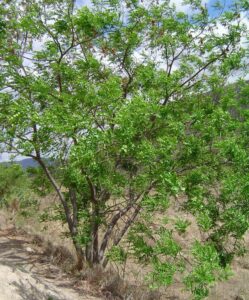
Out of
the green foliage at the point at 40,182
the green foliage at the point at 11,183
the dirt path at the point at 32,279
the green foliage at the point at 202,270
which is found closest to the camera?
the green foliage at the point at 202,270

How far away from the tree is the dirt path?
806 mm

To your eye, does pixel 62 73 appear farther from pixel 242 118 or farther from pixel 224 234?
pixel 224 234

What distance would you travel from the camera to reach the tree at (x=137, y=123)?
6441 millimetres

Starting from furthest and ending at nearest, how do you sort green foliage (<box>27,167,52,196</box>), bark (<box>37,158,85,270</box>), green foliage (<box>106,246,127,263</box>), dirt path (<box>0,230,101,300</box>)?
green foliage (<box>27,167,52,196</box>) → bark (<box>37,158,85,270</box>) → dirt path (<box>0,230,101,300</box>) → green foliage (<box>106,246,127,263</box>)

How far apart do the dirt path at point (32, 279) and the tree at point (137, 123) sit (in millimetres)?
806

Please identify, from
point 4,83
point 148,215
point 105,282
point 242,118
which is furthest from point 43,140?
point 242,118

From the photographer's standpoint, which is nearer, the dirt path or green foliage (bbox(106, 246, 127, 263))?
green foliage (bbox(106, 246, 127, 263))

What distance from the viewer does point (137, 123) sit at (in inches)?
261

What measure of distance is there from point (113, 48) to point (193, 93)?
206 centimetres

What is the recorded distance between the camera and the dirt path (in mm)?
8008

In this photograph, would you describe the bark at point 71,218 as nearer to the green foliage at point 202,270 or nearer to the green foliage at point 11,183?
the green foliage at point 202,270

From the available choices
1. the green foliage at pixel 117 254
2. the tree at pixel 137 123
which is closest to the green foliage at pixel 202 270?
the tree at pixel 137 123

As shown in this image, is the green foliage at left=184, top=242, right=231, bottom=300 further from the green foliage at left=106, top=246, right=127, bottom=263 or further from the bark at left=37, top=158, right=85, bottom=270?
the bark at left=37, top=158, right=85, bottom=270

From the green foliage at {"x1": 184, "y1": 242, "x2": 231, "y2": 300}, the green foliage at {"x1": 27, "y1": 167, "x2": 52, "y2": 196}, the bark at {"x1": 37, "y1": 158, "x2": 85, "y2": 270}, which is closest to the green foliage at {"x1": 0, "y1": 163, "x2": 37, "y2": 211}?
the green foliage at {"x1": 27, "y1": 167, "x2": 52, "y2": 196}
